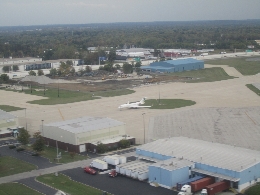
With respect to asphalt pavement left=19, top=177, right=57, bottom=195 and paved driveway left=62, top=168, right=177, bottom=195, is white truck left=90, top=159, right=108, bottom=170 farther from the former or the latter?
asphalt pavement left=19, top=177, right=57, bottom=195

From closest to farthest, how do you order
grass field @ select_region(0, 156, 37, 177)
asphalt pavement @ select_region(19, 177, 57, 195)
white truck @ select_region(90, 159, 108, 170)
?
asphalt pavement @ select_region(19, 177, 57, 195)
white truck @ select_region(90, 159, 108, 170)
grass field @ select_region(0, 156, 37, 177)

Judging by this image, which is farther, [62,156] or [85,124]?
[85,124]

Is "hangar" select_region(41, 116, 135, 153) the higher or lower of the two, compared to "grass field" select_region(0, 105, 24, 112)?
higher

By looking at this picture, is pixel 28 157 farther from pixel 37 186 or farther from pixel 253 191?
pixel 253 191

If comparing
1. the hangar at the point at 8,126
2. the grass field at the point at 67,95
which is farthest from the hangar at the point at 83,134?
the grass field at the point at 67,95

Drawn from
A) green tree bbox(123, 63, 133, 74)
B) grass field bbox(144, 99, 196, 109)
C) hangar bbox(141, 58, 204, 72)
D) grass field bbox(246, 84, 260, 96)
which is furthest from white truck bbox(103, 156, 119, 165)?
hangar bbox(141, 58, 204, 72)

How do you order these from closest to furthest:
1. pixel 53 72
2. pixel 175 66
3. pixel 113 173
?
1. pixel 113 173
2. pixel 53 72
3. pixel 175 66

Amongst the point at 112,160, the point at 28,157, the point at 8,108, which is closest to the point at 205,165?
the point at 112,160
